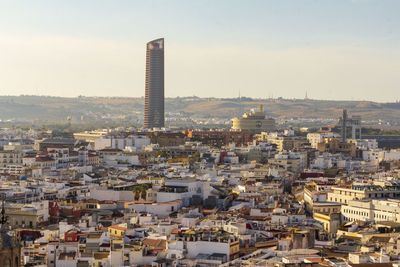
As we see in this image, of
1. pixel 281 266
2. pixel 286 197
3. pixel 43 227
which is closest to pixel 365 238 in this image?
pixel 281 266

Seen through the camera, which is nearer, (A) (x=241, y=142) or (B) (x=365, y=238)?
(B) (x=365, y=238)

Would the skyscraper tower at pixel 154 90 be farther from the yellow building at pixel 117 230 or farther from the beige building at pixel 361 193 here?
the yellow building at pixel 117 230

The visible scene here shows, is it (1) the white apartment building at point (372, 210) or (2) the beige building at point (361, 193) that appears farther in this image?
(2) the beige building at point (361, 193)

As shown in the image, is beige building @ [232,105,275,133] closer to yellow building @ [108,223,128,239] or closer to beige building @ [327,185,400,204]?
beige building @ [327,185,400,204]

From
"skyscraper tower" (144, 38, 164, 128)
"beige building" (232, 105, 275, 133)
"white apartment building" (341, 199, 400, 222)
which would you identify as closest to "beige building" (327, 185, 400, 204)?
"white apartment building" (341, 199, 400, 222)


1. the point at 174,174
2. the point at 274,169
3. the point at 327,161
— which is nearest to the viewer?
the point at 174,174

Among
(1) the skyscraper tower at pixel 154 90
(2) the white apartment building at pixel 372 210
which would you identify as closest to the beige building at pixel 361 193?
(2) the white apartment building at pixel 372 210

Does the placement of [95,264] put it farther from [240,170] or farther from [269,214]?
[240,170]

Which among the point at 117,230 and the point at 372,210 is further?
the point at 372,210

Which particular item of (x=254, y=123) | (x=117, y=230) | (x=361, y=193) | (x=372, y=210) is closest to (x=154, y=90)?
(x=254, y=123)

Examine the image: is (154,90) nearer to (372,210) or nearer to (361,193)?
(361,193)

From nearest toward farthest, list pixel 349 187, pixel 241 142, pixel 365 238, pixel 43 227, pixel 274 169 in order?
1. pixel 365 238
2. pixel 43 227
3. pixel 349 187
4. pixel 274 169
5. pixel 241 142
